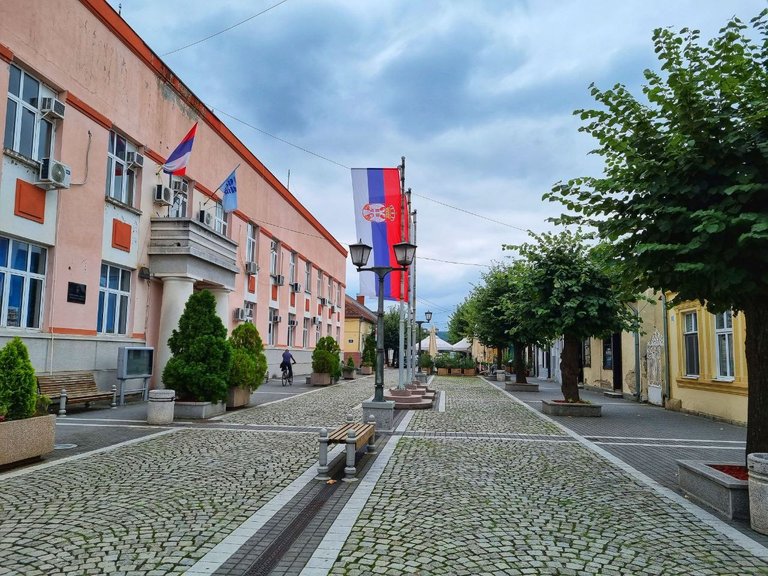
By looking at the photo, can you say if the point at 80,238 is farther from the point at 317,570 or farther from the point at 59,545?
the point at 317,570

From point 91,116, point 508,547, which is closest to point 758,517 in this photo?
point 508,547

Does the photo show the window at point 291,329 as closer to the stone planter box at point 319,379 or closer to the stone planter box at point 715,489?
the stone planter box at point 319,379

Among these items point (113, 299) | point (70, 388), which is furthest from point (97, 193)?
point (70, 388)

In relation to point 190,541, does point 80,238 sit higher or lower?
higher

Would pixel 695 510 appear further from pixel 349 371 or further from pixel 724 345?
pixel 349 371

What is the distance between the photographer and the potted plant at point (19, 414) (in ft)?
23.6

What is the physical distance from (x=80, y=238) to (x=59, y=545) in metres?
11.3

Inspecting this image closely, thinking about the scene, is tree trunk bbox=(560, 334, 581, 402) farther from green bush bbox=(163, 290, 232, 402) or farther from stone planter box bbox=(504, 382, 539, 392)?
stone planter box bbox=(504, 382, 539, 392)

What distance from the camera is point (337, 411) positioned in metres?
15.0

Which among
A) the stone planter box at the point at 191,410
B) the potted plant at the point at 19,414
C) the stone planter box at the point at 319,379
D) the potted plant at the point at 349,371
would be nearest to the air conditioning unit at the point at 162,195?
the stone planter box at the point at 191,410

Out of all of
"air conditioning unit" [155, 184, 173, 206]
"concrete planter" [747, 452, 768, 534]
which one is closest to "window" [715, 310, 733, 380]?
"concrete planter" [747, 452, 768, 534]

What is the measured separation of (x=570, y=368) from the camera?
1650cm

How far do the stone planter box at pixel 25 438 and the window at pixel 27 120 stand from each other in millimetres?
7352

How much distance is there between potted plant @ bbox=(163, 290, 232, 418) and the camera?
1272cm
